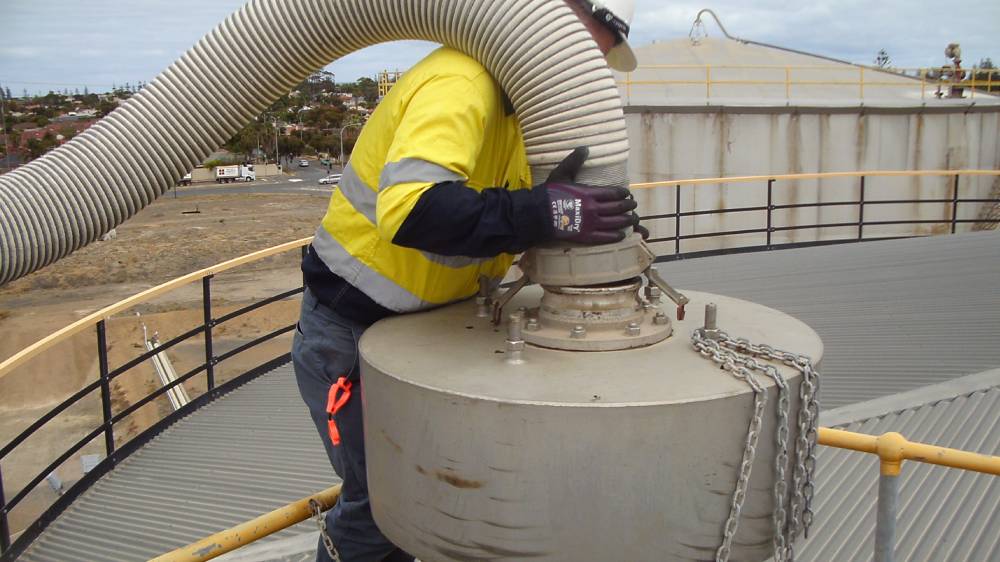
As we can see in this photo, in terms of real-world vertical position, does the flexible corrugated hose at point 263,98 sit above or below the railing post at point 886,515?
above

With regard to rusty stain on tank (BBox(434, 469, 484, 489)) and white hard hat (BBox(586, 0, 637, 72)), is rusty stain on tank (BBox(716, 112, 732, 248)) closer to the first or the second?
white hard hat (BBox(586, 0, 637, 72))

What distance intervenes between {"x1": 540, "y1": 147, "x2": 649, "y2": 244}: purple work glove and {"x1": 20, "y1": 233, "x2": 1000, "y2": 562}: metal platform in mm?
1767

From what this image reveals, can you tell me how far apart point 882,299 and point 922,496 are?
10.6 feet

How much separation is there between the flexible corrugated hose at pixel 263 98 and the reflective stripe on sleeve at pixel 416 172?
0.90 feet

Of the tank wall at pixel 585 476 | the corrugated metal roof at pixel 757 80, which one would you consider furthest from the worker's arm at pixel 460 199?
the corrugated metal roof at pixel 757 80

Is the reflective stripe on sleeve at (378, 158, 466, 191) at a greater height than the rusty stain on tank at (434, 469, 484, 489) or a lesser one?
greater

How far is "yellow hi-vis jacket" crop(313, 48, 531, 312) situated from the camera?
196cm

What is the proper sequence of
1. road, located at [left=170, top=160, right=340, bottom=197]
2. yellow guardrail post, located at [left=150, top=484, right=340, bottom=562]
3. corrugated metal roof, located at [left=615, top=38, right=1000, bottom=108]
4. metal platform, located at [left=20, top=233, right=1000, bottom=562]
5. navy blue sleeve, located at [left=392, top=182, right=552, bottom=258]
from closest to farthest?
navy blue sleeve, located at [left=392, top=182, right=552, bottom=258], yellow guardrail post, located at [left=150, top=484, right=340, bottom=562], metal platform, located at [left=20, top=233, right=1000, bottom=562], corrugated metal roof, located at [left=615, top=38, right=1000, bottom=108], road, located at [left=170, top=160, right=340, bottom=197]

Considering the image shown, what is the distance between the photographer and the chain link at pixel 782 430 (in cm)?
179

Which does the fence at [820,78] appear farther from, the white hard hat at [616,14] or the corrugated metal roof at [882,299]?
the white hard hat at [616,14]

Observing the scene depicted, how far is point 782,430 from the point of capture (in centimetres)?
180

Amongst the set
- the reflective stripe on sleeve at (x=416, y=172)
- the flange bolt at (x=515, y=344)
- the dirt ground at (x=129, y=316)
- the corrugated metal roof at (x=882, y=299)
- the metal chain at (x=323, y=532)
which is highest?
the reflective stripe on sleeve at (x=416, y=172)

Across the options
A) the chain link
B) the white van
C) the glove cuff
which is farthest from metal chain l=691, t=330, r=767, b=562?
the white van

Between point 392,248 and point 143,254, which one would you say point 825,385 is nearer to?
point 392,248
